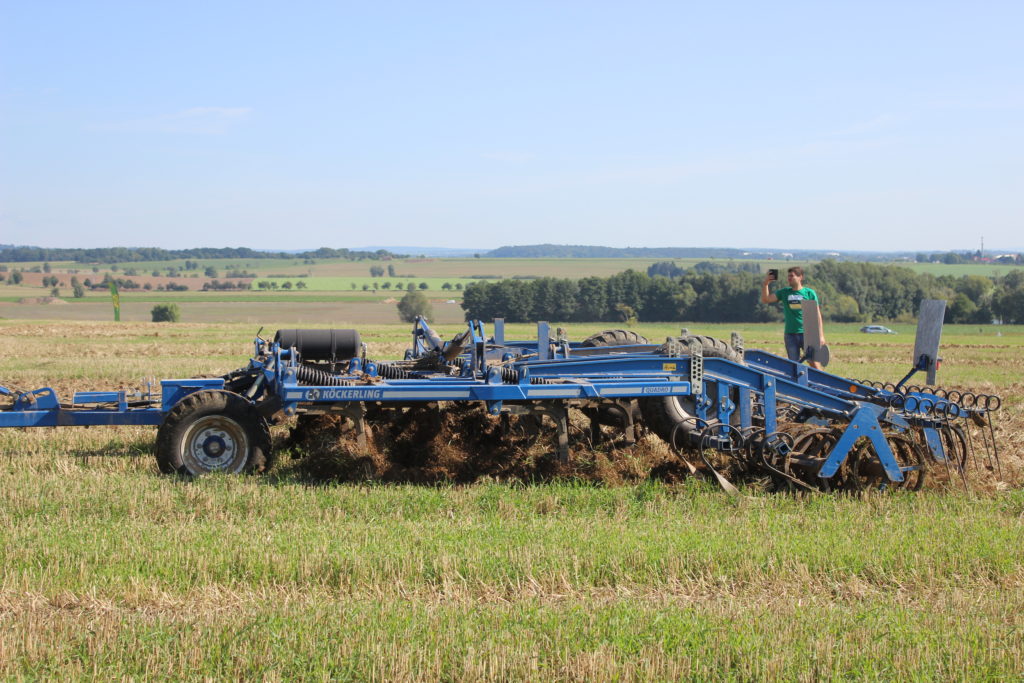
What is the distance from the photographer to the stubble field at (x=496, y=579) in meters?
4.59

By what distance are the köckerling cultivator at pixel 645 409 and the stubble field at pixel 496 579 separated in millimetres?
347

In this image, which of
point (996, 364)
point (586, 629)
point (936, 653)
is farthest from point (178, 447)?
point (996, 364)

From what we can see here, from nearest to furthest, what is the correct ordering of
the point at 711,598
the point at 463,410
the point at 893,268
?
the point at 711,598
the point at 463,410
the point at 893,268

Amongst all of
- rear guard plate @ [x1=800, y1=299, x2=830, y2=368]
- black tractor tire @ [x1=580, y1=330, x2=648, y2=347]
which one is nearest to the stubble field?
rear guard plate @ [x1=800, y1=299, x2=830, y2=368]

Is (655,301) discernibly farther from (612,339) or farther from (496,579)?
(496,579)

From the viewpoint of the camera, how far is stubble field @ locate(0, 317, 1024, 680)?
181 inches

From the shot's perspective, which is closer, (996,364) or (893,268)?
(996,364)

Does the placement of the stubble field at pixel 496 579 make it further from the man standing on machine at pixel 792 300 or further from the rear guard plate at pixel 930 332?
the man standing on machine at pixel 792 300

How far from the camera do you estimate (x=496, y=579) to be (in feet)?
19.2

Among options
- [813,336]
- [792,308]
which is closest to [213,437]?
[813,336]

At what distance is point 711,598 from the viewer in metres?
5.69

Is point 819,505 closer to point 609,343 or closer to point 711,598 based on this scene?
point 711,598

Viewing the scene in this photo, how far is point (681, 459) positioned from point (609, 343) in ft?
11.6

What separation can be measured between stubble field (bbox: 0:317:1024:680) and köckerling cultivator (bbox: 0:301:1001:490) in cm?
35
